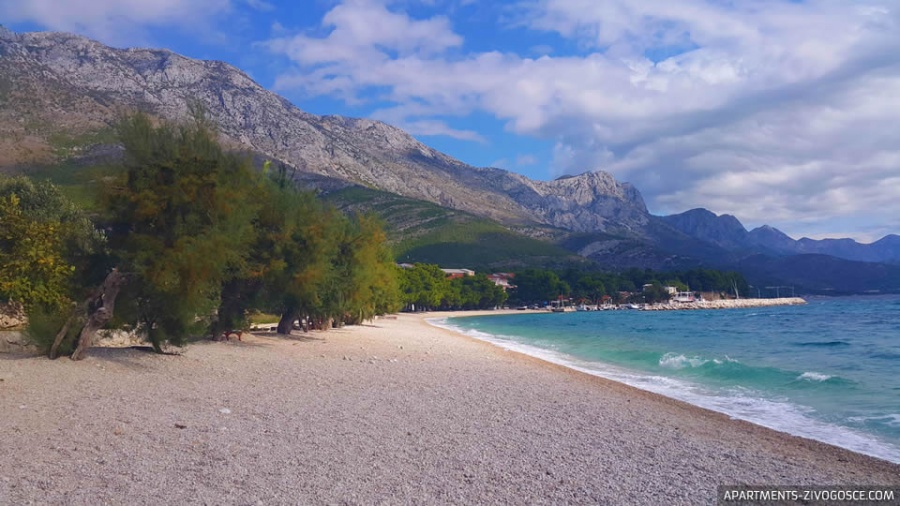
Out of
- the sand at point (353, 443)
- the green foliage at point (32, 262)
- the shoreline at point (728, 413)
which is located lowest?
the shoreline at point (728, 413)

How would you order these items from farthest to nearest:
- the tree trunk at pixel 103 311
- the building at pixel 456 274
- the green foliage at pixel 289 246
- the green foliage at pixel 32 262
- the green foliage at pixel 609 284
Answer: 1. the green foliage at pixel 609 284
2. the building at pixel 456 274
3. the green foliage at pixel 289 246
4. the green foliage at pixel 32 262
5. the tree trunk at pixel 103 311

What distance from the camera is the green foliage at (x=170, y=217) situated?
14648 millimetres

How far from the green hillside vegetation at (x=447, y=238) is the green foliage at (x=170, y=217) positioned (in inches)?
5308

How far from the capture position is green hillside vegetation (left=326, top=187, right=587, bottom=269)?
16138 cm

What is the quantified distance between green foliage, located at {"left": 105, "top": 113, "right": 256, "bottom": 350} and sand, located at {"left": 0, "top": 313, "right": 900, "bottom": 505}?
6.44ft

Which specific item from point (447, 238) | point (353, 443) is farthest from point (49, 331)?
point (447, 238)

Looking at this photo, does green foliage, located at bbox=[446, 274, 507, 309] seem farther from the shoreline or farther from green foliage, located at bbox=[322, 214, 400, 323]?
the shoreline

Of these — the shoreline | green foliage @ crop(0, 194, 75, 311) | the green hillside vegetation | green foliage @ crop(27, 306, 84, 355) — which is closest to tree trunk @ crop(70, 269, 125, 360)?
green foliage @ crop(27, 306, 84, 355)

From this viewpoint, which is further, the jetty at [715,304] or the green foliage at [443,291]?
the jetty at [715,304]

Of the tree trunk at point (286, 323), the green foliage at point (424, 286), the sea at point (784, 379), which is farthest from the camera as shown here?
the green foliage at point (424, 286)

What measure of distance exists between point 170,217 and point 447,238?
516ft

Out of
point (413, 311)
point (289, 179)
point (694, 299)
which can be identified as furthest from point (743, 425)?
point (694, 299)

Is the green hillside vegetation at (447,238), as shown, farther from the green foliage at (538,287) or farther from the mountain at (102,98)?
the green foliage at (538,287)

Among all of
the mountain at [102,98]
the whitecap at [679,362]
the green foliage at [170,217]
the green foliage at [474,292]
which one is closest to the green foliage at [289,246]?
the green foliage at [170,217]
